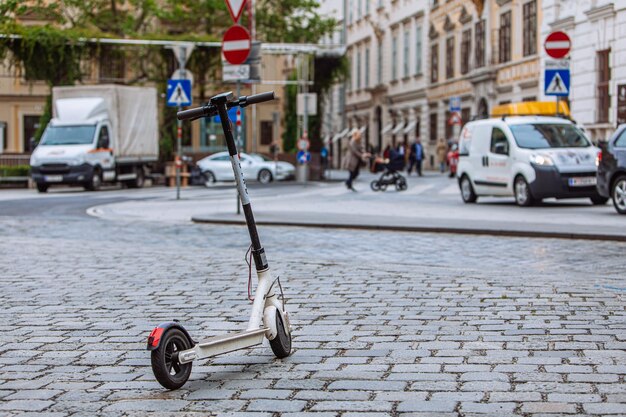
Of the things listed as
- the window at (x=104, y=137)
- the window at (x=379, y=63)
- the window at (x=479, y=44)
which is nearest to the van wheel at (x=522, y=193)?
the window at (x=104, y=137)

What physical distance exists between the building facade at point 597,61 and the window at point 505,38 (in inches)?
417

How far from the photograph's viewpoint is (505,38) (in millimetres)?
49719

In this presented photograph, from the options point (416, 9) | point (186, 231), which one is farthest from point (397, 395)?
point (416, 9)

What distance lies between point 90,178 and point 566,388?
101 feet

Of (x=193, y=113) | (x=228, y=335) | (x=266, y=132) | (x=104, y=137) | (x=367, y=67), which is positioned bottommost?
(x=228, y=335)

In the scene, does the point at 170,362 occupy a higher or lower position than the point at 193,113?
lower

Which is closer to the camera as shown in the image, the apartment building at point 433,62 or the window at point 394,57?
the apartment building at point 433,62

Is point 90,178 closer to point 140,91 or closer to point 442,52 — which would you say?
point 140,91

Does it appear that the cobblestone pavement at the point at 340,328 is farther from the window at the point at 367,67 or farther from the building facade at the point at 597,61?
the window at the point at 367,67

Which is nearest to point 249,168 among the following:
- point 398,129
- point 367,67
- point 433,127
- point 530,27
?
point 530,27

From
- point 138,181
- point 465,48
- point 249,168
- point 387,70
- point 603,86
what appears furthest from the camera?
point 387,70

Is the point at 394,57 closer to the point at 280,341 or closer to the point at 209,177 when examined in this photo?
the point at 209,177

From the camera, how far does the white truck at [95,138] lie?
115ft

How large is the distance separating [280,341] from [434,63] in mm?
57034
